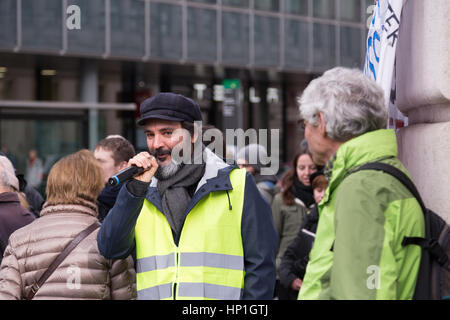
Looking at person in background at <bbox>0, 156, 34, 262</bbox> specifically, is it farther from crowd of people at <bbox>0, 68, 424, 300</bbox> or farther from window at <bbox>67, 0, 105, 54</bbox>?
A: window at <bbox>67, 0, 105, 54</bbox>

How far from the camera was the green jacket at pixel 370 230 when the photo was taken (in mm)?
2068

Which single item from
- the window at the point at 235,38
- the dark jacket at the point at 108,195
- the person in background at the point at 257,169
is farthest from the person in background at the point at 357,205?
the window at the point at 235,38

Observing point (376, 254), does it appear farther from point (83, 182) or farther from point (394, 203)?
point (83, 182)

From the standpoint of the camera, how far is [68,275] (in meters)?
3.33

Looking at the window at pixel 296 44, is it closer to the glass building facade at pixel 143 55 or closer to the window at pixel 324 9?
the glass building facade at pixel 143 55

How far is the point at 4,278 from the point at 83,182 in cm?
63

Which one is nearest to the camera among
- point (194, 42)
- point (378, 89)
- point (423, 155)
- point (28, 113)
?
point (378, 89)

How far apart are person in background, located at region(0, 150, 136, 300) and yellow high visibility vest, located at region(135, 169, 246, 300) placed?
28 cm

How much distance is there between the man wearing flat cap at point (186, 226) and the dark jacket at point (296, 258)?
160 centimetres

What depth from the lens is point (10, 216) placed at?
13.6 ft

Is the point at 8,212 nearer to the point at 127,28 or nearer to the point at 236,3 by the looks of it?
the point at 127,28

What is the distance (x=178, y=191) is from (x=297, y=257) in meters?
2.29

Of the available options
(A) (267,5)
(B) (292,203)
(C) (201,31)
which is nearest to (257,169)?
(B) (292,203)
